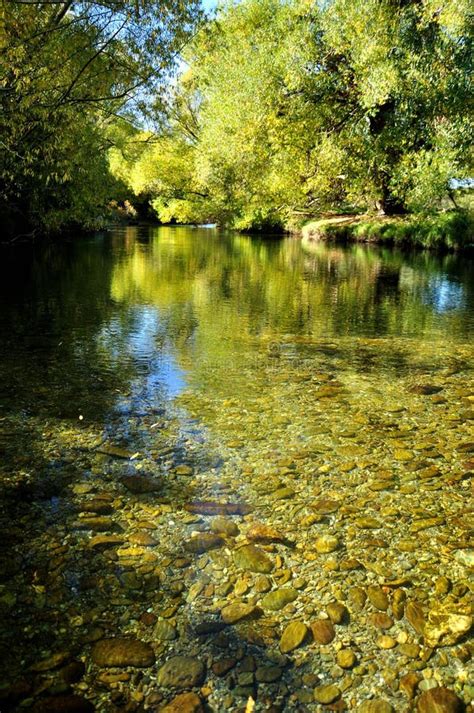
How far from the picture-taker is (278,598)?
3213 mm

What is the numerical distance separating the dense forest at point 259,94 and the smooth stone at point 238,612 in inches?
440

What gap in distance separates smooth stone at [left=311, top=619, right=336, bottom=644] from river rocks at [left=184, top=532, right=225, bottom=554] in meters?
0.95

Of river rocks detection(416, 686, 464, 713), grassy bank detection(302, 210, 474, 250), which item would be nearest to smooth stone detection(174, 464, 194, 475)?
river rocks detection(416, 686, 464, 713)

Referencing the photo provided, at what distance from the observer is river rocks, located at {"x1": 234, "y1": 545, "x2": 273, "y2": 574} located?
348 cm

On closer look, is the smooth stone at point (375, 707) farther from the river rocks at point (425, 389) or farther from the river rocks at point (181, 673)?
the river rocks at point (425, 389)

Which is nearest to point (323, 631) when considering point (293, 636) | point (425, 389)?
point (293, 636)

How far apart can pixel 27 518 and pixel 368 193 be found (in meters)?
26.4

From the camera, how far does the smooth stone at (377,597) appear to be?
3.15 meters

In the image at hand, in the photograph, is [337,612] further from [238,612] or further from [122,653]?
[122,653]

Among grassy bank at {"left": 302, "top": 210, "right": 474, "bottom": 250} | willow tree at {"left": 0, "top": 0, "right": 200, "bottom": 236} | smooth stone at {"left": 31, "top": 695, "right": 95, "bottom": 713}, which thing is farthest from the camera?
grassy bank at {"left": 302, "top": 210, "right": 474, "bottom": 250}

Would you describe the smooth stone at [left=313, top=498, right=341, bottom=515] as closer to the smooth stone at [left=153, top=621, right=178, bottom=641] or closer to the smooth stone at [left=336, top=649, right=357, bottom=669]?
the smooth stone at [left=336, top=649, right=357, bottom=669]

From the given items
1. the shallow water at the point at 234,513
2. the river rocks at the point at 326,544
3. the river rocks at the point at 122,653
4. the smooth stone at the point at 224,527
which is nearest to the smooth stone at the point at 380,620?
the shallow water at the point at 234,513

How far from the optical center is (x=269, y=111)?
2178 cm

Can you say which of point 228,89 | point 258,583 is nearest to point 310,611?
point 258,583
